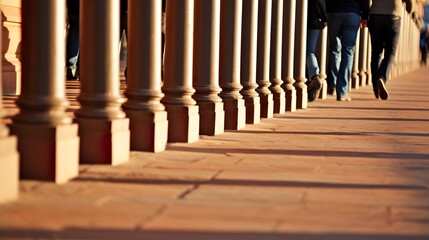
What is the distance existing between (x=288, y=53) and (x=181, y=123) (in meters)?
4.69

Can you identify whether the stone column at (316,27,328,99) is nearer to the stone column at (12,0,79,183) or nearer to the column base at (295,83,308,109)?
the column base at (295,83,308,109)

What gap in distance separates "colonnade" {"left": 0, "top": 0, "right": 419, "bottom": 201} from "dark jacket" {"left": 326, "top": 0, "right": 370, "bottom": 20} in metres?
2.95

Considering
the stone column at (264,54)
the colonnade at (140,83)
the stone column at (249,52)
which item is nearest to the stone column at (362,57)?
the colonnade at (140,83)

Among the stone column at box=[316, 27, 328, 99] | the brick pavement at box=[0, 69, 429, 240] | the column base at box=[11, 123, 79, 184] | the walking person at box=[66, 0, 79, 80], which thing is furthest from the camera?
the stone column at box=[316, 27, 328, 99]

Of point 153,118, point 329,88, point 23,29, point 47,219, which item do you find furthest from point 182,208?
point 329,88

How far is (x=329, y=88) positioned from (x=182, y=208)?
12.0 m

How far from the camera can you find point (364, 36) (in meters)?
23.9

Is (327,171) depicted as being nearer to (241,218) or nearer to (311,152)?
(311,152)

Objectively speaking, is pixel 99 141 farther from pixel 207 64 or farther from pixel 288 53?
pixel 288 53

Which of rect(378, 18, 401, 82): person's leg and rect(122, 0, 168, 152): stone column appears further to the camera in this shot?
rect(378, 18, 401, 82): person's leg

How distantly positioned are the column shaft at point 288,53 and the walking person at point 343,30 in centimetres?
242

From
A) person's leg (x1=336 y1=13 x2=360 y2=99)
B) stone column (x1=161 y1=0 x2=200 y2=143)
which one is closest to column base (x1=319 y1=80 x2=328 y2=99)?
person's leg (x1=336 y1=13 x2=360 y2=99)

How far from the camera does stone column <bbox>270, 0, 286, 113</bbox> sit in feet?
38.9

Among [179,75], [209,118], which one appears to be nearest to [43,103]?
[179,75]
